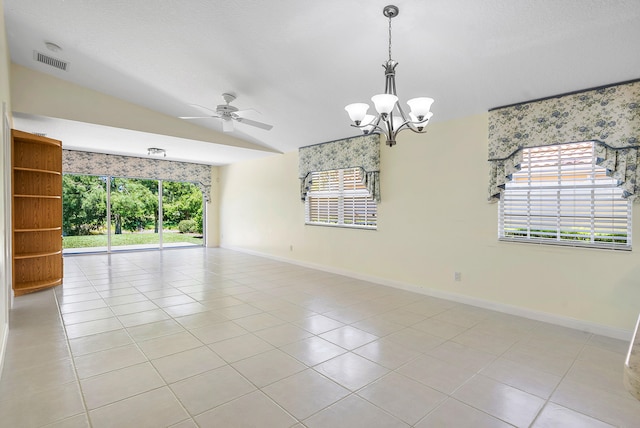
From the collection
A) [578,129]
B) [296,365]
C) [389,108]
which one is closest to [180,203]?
[296,365]

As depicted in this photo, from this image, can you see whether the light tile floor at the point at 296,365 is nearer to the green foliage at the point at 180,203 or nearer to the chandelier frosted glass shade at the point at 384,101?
the chandelier frosted glass shade at the point at 384,101

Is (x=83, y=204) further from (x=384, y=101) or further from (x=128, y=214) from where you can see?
(x=384, y=101)

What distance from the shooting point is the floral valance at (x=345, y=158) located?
5172 mm

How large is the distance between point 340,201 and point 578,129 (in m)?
3.52

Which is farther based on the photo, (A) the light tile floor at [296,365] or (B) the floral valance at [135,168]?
(B) the floral valance at [135,168]

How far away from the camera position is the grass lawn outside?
7.97 m

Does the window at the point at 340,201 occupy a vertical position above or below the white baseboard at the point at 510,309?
above

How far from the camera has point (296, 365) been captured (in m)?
2.55

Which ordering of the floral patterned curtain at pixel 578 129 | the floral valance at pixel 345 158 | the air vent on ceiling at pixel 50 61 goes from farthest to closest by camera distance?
the floral valance at pixel 345 158 → the air vent on ceiling at pixel 50 61 → the floral patterned curtain at pixel 578 129

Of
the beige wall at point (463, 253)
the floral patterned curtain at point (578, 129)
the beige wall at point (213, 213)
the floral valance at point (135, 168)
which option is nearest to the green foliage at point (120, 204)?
the floral valance at point (135, 168)

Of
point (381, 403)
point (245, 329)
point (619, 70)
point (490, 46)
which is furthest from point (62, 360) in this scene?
point (619, 70)

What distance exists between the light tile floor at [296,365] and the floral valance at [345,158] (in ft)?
6.39

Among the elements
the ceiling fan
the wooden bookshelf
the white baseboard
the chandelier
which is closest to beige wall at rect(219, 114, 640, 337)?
the white baseboard

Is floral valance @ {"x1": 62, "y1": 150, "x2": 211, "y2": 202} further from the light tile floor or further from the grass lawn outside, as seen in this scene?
the light tile floor
